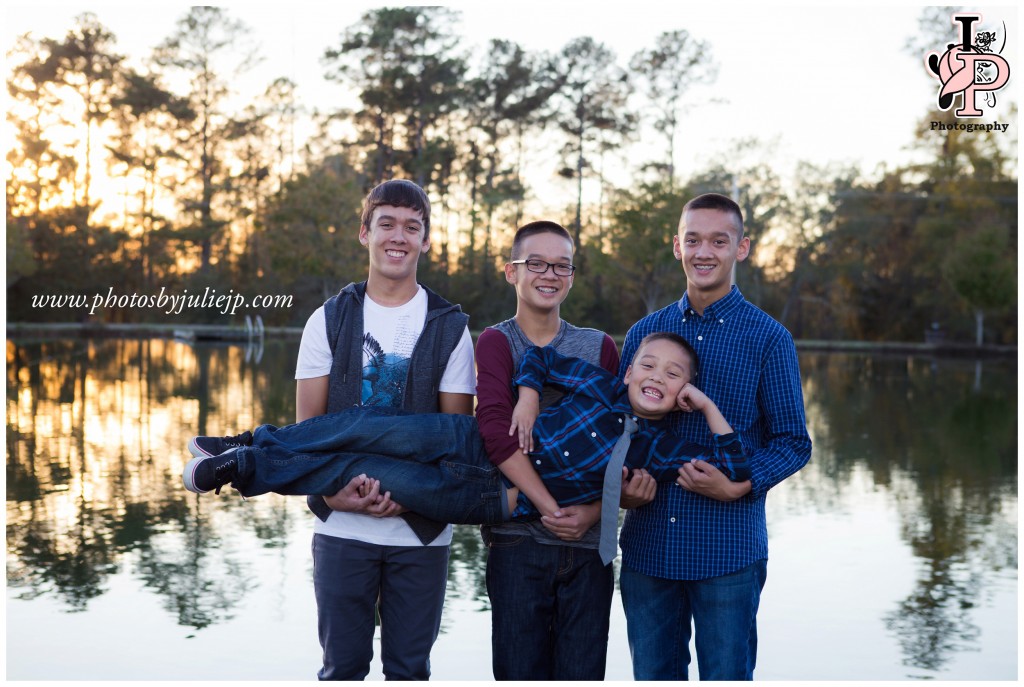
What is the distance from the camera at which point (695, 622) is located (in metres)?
2.72

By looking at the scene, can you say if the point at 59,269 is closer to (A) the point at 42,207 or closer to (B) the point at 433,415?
(A) the point at 42,207

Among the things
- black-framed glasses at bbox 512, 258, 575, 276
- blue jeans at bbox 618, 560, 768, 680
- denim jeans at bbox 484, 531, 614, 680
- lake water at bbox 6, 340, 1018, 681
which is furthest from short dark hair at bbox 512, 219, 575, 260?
lake water at bbox 6, 340, 1018, 681

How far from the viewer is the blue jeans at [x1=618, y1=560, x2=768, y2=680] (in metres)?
2.72

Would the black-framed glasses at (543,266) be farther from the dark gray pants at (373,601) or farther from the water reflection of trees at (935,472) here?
the water reflection of trees at (935,472)

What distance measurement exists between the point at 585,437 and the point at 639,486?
0.18 m

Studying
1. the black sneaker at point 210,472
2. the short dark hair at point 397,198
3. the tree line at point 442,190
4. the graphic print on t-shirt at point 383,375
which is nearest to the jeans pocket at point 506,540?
the graphic print on t-shirt at point 383,375

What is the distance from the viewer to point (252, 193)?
121 ft

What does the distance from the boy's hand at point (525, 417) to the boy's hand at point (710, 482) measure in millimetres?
393

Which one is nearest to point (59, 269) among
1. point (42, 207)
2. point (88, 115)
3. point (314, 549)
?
point (42, 207)

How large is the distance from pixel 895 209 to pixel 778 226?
381cm

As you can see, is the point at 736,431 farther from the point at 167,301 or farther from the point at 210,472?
the point at 167,301

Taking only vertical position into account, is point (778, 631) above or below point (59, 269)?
below

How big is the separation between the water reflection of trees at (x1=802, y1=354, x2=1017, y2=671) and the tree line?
14711 millimetres

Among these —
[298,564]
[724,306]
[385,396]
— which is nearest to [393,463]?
[385,396]
